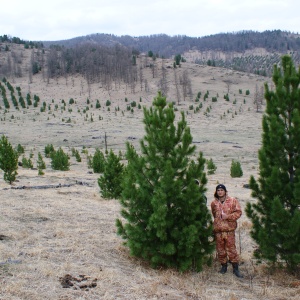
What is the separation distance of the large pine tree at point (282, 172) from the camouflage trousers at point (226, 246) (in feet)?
1.94

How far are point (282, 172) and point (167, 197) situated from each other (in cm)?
250

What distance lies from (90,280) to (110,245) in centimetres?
238

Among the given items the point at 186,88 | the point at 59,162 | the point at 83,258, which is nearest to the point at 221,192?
the point at 83,258

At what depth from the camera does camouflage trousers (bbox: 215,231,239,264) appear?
7445 mm

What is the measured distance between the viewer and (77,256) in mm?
7637

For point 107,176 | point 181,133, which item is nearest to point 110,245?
point 181,133

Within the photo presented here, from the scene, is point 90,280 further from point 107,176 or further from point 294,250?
point 107,176

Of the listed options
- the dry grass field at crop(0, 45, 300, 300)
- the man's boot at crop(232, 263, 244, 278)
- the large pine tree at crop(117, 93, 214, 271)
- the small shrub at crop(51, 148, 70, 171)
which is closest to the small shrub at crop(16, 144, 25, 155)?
the dry grass field at crop(0, 45, 300, 300)

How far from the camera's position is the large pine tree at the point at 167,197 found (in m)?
7.10

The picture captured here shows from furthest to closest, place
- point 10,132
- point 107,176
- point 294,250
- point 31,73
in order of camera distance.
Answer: point 31,73, point 10,132, point 107,176, point 294,250

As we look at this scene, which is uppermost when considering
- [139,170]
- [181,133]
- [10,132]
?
[181,133]

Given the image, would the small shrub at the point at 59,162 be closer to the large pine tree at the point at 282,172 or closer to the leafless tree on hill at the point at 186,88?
the large pine tree at the point at 282,172

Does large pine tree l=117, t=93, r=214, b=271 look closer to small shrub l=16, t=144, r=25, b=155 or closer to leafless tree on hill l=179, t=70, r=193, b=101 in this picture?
small shrub l=16, t=144, r=25, b=155

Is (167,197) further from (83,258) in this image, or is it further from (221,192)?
(83,258)
